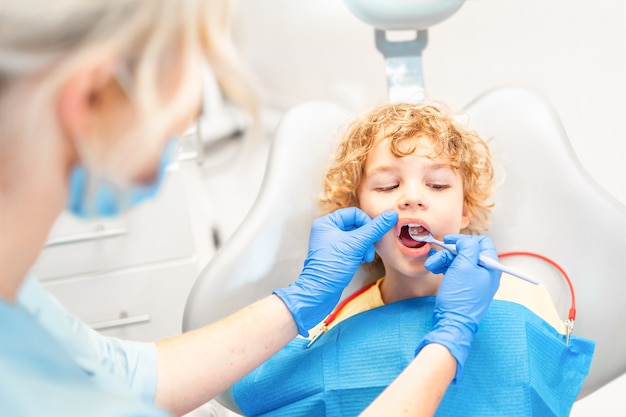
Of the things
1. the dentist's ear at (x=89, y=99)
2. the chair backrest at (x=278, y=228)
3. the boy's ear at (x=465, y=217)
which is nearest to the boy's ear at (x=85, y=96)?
the dentist's ear at (x=89, y=99)

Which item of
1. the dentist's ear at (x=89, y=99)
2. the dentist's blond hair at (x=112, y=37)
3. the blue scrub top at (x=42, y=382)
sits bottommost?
the blue scrub top at (x=42, y=382)

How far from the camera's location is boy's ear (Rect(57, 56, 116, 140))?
1.77 ft

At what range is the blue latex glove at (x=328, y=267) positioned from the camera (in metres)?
1.15

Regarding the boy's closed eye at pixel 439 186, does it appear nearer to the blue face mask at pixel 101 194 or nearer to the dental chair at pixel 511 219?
the dental chair at pixel 511 219

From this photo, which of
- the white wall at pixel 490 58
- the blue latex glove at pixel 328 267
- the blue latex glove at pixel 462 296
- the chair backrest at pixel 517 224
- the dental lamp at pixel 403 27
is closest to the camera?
the blue latex glove at pixel 462 296

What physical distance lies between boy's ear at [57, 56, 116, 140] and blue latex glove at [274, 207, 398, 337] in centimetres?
63

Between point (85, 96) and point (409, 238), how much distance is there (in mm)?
755

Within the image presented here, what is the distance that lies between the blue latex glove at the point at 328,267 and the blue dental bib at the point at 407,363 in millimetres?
82

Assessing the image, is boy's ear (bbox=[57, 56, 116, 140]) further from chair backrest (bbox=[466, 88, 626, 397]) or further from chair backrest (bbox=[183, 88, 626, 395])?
chair backrest (bbox=[466, 88, 626, 397])

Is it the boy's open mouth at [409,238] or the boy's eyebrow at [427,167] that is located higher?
the boy's eyebrow at [427,167]

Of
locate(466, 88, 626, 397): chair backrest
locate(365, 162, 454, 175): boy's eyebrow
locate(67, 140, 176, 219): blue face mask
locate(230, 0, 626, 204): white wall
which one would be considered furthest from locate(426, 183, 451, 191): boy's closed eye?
locate(230, 0, 626, 204): white wall

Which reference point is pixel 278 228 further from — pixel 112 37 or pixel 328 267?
pixel 112 37

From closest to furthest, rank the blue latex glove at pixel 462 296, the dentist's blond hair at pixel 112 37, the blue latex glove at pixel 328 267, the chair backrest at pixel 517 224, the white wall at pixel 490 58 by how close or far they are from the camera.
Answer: the dentist's blond hair at pixel 112 37, the blue latex glove at pixel 462 296, the blue latex glove at pixel 328 267, the chair backrest at pixel 517 224, the white wall at pixel 490 58

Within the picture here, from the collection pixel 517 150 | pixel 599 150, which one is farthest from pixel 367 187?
pixel 599 150
